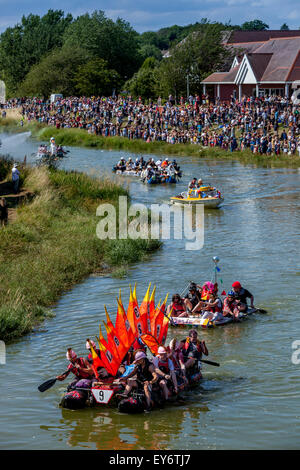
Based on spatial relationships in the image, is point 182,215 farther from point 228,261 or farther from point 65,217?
point 228,261

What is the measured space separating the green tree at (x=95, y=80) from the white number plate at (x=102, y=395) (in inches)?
3080

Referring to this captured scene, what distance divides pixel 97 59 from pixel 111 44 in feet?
25.9

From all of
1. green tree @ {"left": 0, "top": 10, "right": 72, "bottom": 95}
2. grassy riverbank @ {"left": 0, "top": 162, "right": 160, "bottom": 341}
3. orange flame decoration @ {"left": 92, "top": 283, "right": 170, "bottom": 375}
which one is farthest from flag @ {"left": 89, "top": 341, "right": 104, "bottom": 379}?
green tree @ {"left": 0, "top": 10, "right": 72, "bottom": 95}

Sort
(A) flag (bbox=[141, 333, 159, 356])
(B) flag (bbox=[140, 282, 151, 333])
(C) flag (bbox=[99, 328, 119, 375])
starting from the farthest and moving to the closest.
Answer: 1. (B) flag (bbox=[140, 282, 151, 333])
2. (A) flag (bbox=[141, 333, 159, 356])
3. (C) flag (bbox=[99, 328, 119, 375])

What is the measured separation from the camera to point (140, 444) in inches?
517

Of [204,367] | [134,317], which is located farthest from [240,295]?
[134,317]

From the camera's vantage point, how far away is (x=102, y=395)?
14.2 meters

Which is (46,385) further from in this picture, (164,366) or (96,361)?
(164,366)

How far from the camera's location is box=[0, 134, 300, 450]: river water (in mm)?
13453

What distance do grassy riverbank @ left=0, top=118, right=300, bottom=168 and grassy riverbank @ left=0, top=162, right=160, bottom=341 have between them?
1890cm

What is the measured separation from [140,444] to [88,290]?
1038 cm

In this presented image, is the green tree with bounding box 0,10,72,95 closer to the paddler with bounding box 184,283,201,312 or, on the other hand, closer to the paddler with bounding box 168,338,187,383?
the paddler with bounding box 184,283,201,312

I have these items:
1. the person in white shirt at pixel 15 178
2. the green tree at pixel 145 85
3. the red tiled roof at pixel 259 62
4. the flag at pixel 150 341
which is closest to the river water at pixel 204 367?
the flag at pixel 150 341

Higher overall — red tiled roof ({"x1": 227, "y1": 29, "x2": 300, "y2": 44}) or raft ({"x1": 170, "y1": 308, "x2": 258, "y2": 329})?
red tiled roof ({"x1": 227, "y1": 29, "x2": 300, "y2": 44})
